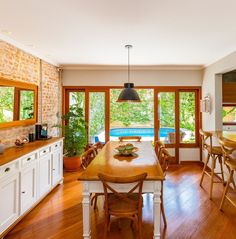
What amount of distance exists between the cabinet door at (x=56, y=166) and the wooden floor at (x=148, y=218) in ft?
0.68

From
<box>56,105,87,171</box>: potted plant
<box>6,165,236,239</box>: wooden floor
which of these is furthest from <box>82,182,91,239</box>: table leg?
<box>56,105,87,171</box>: potted plant

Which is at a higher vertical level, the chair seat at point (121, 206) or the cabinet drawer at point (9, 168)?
the cabinet drawer at point (9, 168)

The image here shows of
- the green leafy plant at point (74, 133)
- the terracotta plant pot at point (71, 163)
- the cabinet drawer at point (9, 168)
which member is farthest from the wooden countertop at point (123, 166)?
the terracotta plant pot at point (71, 163)

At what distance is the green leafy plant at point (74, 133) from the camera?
498 cm

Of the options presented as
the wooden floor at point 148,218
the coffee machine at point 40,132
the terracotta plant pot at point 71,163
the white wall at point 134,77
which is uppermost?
the white wall at point 134,77

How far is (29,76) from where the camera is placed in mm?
3965

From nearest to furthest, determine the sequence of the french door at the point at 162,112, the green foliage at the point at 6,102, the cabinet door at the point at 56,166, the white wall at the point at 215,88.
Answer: the green foliage at the point at 6,102
the cabinet door at the point at 56,166
the white wall at the point at 215,88
the french door at the point at 162,112

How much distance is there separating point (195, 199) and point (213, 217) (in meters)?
0.57

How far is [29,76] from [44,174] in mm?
1888

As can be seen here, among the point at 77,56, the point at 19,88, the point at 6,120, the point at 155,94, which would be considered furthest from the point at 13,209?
the point at 155,94

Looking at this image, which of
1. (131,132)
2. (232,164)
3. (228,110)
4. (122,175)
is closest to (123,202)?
(122,175)

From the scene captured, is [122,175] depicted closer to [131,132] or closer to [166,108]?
[166,108]

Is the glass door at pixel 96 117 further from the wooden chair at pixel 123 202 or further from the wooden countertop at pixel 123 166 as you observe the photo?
the wooden chair at pixel 123 202

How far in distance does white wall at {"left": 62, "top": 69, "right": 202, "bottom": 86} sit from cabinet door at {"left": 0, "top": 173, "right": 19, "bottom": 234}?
342 centimetres
